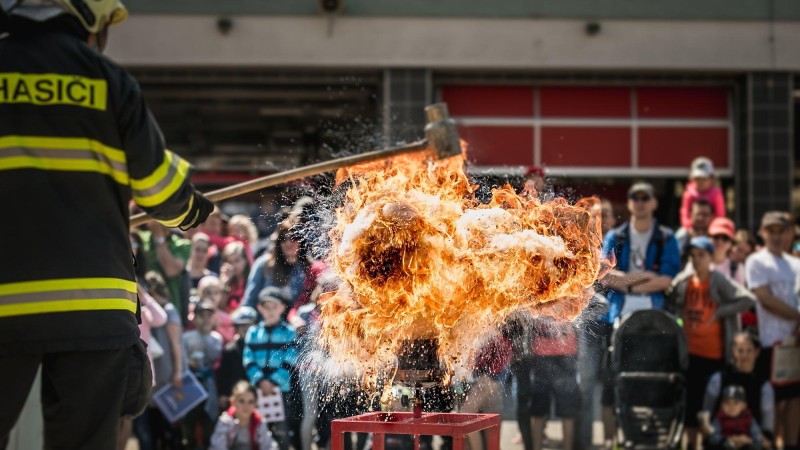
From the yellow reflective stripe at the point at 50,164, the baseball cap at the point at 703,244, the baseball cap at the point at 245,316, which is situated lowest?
the baseball cap at the point at 245,316

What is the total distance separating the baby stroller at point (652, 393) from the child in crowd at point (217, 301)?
298cm

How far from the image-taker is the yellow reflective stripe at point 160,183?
13.3 ft

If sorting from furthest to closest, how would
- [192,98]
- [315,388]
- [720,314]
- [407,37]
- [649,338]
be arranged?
[192,98]
[407,37]
[720,314]
[649,338]
[315,388]

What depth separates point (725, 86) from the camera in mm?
14898

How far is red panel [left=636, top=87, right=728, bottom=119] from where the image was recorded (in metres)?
14.8

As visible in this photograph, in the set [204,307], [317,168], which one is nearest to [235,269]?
[204,307]

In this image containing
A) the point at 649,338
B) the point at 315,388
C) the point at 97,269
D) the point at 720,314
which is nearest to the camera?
the point at 97,269

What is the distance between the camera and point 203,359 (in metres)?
8.72

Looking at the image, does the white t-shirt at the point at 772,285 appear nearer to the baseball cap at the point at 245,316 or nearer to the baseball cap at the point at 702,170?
the baseball cap at the point at 702,170

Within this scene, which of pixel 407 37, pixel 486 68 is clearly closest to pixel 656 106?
pixel 486 68

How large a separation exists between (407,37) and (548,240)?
10.0 meters

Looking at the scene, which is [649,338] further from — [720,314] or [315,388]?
[315,388]

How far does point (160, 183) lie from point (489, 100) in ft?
35.8

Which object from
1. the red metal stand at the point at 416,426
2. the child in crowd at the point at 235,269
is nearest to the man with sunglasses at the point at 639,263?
the child in crowd at the point at 235,269
